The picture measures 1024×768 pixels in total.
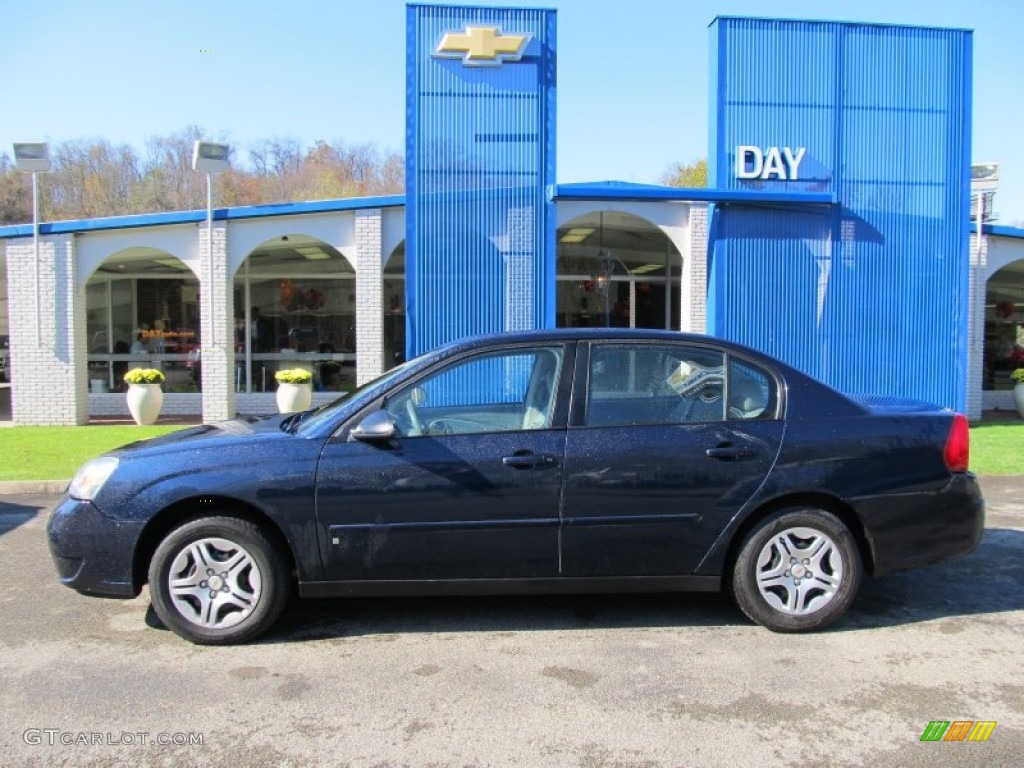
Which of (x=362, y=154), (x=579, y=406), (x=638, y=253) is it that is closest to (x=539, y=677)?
(x=579, y=406)

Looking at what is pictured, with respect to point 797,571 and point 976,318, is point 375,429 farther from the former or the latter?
point 976,318

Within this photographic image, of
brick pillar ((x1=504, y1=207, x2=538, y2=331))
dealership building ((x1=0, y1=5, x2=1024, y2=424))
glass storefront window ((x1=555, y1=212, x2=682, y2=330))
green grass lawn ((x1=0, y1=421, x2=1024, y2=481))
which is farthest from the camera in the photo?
glass storefront window ((x1=555, y1=212, x2=682, y2=330))

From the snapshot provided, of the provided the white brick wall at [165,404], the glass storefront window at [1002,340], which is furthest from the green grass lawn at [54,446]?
the glass storefront window at [1002,340]

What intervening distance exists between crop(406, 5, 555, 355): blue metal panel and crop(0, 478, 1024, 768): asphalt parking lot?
22.6 feet

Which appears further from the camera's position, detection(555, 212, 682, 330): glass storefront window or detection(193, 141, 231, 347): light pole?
detection(555, 212, 682, 330): glass storefront window

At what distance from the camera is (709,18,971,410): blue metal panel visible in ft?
38.3

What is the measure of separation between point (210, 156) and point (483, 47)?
4.95 m

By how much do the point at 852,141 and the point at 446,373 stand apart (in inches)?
387

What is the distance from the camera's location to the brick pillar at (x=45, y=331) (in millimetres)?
13492

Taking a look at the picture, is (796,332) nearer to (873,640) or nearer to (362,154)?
(873,640)

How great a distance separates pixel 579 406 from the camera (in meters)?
4.26

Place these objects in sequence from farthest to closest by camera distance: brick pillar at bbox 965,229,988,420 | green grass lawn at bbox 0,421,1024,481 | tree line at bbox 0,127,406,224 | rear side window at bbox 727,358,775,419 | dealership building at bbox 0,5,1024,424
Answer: tree line at bbox 0,127,406,224, brick pillar at bbox 965,229,988,420, dealership building at bbox 0,5,1024,424, green grass lawn at bbox 0,421,1024,481, rear side window at bbox 727,358,775,419

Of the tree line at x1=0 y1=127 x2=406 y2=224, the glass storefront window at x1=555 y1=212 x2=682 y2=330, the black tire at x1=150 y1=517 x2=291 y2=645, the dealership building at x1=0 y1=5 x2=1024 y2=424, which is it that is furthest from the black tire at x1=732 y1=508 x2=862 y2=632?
the tree line at x1=0 y1=127 x2=406 y2=224

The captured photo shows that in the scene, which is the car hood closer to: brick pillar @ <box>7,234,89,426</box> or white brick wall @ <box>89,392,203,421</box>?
brick pillar @ <box>7,234,89,426</box>
